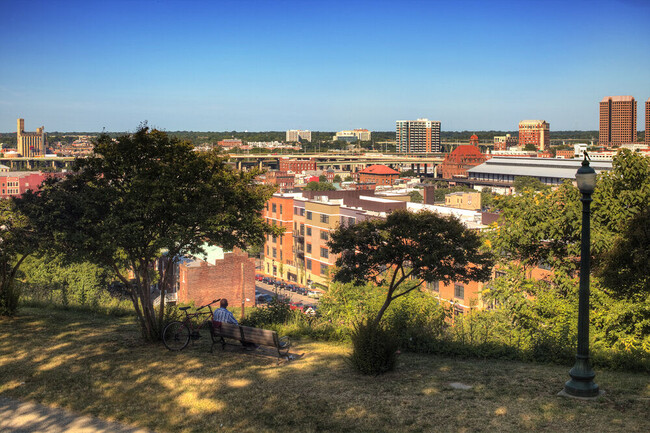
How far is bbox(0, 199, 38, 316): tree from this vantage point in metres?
16.7

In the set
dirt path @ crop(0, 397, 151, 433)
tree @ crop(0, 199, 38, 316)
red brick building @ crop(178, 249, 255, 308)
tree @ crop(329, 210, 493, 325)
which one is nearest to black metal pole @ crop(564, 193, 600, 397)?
dirt path @ crop(0, 397, 151, 433)

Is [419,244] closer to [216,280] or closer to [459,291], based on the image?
[216,280]

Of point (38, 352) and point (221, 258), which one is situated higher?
point (38, 352)

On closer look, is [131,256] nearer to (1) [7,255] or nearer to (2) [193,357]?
(2) [193,357]

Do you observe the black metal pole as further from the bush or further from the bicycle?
the bicycle

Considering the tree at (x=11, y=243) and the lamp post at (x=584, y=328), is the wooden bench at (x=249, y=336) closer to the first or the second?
the lamp post at (x=584, y=328)

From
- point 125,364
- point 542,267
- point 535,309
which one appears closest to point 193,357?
point 125,364

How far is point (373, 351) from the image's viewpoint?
39.3 feet

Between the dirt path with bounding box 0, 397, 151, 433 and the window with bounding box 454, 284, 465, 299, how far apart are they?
39830 millimetres

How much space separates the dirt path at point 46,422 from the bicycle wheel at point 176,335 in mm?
4001

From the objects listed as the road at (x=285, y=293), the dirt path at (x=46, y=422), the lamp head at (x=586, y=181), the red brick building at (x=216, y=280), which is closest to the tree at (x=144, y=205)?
the dirt path at (x=46, y=422)

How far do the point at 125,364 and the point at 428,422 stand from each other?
6629 mm

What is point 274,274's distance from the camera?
8819 cm

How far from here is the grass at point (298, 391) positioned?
370 inches
